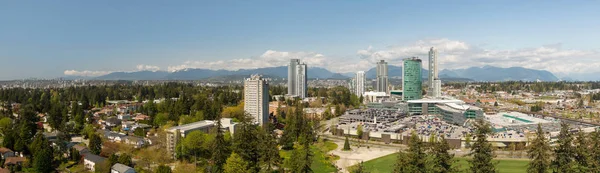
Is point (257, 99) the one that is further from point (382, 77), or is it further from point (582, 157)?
point (382, 77)

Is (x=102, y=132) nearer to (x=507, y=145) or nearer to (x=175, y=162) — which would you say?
(x=175, y=162)

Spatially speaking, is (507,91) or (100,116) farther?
(507,91)

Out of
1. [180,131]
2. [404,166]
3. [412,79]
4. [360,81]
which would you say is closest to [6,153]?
[180,131]

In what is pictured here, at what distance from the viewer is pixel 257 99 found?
33750mm

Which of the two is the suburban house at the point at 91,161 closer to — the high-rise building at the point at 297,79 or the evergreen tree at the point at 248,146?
the evergreen tree at the point at 248,146

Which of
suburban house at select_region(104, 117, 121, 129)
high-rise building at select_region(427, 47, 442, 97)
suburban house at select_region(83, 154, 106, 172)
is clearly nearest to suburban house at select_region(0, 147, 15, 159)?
A: suburban house at select_region(83, 154, 106, 172)

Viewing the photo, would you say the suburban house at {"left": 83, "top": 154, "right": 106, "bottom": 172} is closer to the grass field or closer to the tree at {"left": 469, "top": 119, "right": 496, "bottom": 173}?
the grass field

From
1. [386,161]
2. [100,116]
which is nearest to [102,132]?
[100,116]

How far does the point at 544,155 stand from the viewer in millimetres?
12242

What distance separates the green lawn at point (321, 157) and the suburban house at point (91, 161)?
1032 cm

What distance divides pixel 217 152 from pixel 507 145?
21.7 meters

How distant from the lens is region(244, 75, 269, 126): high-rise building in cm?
3375

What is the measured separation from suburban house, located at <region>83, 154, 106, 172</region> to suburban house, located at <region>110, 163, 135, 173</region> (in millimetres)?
1565

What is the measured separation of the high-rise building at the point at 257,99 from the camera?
111ft
